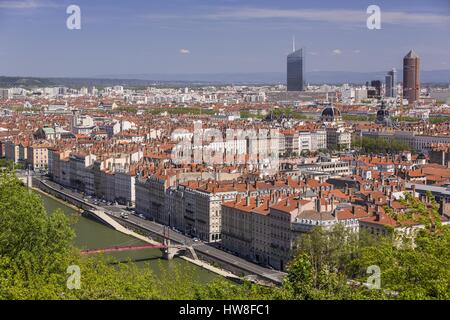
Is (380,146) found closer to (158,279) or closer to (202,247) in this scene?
(202,247)

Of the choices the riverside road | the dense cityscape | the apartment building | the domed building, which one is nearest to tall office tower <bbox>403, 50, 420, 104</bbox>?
the domed building

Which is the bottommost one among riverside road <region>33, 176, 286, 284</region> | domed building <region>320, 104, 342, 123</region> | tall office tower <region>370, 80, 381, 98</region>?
riverside road <region>33, 176, 286, 284</region>

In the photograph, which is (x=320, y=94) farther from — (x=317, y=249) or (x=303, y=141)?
(x=317, y=249)

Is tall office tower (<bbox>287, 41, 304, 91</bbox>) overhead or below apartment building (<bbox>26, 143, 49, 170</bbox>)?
overhead

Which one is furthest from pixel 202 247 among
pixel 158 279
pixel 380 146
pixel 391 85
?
pixel 391 85

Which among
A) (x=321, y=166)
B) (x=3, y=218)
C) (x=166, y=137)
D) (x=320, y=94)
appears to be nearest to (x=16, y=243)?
(x=3, y=218)

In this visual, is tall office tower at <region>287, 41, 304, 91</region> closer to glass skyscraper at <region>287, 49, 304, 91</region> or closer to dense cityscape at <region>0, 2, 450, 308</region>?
glass skyscraper at <region>287, 49, 304, 91</region>
